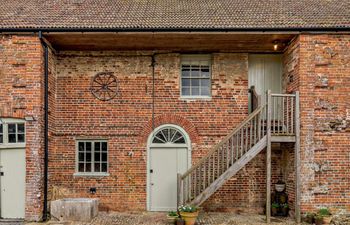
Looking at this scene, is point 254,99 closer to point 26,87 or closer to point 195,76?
point 195,76

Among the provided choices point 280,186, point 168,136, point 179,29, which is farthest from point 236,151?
point 179,29

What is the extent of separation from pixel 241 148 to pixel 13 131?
6.71m

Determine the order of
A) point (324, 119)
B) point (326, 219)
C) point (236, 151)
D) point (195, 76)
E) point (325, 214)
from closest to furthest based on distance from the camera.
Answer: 1. point (326, 219)
2. point (325, 214)
3. point (236, 151)
4. point (324, 119)
5. point (195, 76)

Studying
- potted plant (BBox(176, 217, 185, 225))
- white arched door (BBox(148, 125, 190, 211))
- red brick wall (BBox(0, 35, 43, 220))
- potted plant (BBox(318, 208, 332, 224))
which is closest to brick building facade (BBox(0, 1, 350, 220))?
red brick wall (BBox(0, 35, 43, 220))

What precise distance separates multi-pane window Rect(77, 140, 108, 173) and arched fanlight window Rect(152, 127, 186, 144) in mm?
1716

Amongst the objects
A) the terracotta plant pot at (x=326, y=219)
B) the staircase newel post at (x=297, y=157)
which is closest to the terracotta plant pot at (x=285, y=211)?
the staircase newel post at (x=297, y=157)

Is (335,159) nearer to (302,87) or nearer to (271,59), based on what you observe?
(302,87)

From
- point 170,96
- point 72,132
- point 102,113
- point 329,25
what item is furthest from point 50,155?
point 329,25

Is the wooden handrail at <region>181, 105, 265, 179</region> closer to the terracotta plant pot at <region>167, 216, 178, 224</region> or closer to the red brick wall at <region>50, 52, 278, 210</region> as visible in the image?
the terracotta plant pot at <region>167, 216, 178, 224</region>

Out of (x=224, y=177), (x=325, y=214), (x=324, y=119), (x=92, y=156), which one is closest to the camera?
(x=325, y=214)

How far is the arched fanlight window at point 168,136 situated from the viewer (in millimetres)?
11039

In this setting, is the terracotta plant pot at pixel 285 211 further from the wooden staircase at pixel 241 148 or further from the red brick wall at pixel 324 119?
the wooden staircase at pixel 241 148

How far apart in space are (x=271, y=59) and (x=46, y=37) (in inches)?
287

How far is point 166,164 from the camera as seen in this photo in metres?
11.0
